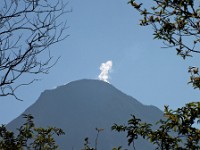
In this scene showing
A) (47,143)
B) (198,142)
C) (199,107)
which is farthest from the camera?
(47,143)

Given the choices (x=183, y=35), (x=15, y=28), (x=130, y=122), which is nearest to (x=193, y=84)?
(x=183, y=35)

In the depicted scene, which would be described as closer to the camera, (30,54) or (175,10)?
(175,10)

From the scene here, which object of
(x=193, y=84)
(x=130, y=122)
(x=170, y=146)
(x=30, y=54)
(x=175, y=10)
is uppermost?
(x=175, y=10)

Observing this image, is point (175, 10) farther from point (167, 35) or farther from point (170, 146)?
point (170, 146)

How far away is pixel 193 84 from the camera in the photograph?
6.84 m

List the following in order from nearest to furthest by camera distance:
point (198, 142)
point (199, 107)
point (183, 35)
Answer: point (199, 107) → point (198, 142) → point (183, 35)

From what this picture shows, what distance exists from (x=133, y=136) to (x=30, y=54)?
293 cm

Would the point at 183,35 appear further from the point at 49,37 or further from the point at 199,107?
the point at 49,37

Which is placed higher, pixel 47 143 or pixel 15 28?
pixel 15 28

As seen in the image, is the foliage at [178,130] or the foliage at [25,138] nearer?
the foliage at [178,130]

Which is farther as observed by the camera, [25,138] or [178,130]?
[25,138]

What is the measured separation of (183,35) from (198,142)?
82.1 inches

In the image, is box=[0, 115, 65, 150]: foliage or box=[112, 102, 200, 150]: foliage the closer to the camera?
box=[112, 102, 200, 150]: foliage

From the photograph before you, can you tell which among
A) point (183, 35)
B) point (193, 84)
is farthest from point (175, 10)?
point (193, 84)
